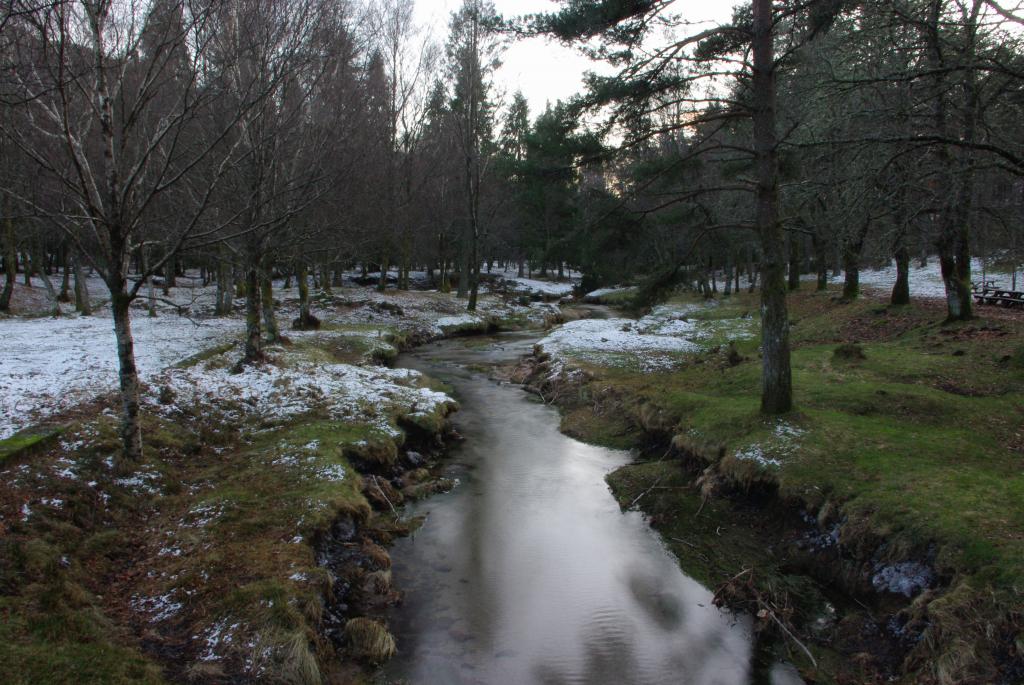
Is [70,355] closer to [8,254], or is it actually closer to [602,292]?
[8,254]

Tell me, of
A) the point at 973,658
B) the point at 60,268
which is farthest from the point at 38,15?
the point at 60,268

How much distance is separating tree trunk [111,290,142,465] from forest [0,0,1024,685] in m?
0.06

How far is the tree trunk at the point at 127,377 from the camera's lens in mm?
8392

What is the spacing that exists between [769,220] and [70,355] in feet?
54.0

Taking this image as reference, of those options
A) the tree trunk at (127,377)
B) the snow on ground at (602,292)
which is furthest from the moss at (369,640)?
the snow on ground at (602,292)

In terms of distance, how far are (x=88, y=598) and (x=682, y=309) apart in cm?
4024

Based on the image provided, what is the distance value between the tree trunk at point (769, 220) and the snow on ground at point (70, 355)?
382 inches

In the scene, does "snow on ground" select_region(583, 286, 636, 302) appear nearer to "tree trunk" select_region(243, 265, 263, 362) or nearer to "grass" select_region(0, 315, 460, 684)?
"tree trunk" select_region(243, 265, 263, 362)

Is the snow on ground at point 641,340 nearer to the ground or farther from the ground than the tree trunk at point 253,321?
nearer to the ground

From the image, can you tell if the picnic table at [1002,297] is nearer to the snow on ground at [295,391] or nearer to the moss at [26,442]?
the snow on ground at [295,391]

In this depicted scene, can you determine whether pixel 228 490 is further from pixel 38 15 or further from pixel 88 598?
pixel 38 15

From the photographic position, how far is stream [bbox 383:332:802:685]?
646 centimetres

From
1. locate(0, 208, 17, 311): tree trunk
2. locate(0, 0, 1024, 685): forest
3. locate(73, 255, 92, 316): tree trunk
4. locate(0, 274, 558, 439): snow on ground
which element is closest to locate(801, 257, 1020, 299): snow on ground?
locate(0, 0, 1024, 685): forest

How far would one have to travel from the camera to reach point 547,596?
7930mm
